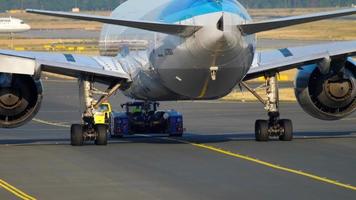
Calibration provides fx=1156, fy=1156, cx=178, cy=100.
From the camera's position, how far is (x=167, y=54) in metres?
33.7

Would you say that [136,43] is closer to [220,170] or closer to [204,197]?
[220,170]

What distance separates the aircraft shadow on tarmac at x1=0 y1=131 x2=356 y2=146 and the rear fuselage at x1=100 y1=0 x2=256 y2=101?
1.55 metres

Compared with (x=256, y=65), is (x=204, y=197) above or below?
below

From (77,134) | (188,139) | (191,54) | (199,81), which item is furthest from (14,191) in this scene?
(188,139)

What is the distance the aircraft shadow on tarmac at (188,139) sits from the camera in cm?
→ 3778

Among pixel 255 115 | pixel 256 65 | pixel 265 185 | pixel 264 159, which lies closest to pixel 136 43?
pixel 256 65

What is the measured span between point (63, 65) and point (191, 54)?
528 centimetres

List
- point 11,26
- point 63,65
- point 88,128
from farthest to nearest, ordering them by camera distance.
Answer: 1. point 11,26
2. point 88,128
3. point 63,65

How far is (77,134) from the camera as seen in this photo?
1404 inches

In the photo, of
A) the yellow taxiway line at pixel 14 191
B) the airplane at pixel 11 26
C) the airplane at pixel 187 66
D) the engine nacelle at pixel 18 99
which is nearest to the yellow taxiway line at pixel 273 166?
the airplane at pixel 187 66

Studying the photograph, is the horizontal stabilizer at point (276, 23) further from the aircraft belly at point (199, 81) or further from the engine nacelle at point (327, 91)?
the engine nacelle at point (327, 91)

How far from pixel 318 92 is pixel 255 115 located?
641 inches

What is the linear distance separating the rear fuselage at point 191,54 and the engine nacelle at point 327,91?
15.7 ft

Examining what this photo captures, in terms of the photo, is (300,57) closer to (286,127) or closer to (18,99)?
(286,127)
